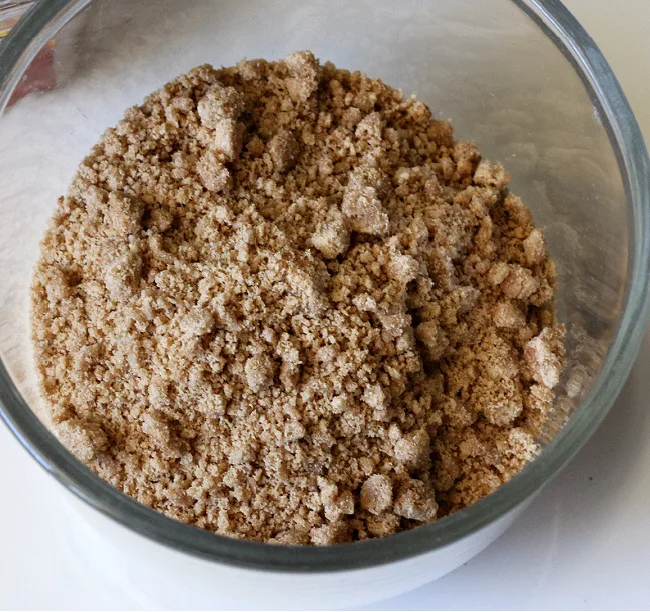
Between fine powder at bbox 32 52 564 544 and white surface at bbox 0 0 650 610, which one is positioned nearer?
fine powder at bbox 32 52 564 544

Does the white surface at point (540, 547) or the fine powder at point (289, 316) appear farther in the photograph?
the white surface at point (540, 547)

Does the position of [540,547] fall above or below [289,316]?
below

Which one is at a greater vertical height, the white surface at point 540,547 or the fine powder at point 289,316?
the fine powder at point 289,316

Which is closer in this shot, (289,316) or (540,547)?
(289,316)

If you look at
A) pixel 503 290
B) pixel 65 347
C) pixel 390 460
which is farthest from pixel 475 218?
pixel 65 347

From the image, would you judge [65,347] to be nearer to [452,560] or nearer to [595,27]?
[452,560]
